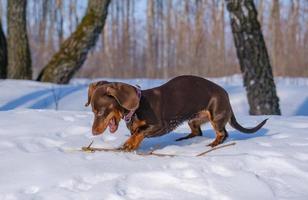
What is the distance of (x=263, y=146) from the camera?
3.53 meters

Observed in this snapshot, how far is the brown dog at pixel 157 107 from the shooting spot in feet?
10.0

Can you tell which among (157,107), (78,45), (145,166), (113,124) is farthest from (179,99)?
(78,45)

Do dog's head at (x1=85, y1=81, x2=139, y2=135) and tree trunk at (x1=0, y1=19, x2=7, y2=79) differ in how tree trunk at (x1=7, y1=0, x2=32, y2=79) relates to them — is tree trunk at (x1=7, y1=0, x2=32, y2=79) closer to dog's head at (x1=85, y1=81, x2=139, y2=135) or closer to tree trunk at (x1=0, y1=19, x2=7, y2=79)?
tree trunk at (x1=0, y1=19, x2=7, y2=79)

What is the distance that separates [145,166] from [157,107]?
1.59ft

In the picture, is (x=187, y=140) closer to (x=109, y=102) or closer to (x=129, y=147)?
(x=129, y=147)

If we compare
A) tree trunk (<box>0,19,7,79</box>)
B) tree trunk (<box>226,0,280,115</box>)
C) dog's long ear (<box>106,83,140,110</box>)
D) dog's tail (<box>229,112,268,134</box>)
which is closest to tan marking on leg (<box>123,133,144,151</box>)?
dog's long ear (<box>106,83,140,110</box>)

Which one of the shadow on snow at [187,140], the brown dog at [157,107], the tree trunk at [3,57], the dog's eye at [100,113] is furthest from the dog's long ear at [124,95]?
the tree trunk at [3,57]

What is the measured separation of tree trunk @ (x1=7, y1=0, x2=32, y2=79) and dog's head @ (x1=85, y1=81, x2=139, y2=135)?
6.96 meters

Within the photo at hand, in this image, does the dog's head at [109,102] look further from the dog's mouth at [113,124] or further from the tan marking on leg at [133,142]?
the tan marking on leg at [133,142]

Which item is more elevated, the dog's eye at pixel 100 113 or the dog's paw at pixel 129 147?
the dog's eye at pixel 100 113

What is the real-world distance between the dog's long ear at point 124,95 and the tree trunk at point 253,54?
375 centimetres

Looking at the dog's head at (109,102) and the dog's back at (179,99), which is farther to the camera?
the dog's back at (179,99)

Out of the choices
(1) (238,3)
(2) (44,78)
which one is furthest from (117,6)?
(1) (238,3)

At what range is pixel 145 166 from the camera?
294 cm
